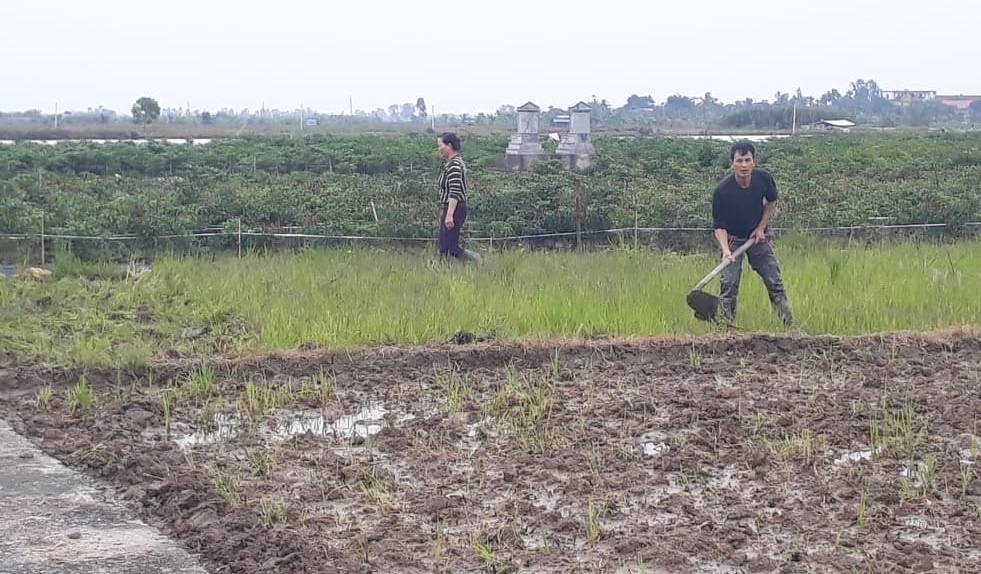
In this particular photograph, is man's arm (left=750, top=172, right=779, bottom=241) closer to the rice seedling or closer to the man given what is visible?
the man

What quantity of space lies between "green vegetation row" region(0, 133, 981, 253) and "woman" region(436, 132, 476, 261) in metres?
1.82

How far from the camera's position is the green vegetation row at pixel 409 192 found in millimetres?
12086

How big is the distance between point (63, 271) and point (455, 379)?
4.57 meters

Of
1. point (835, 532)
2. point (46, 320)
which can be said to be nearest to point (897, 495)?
point (835, 532)

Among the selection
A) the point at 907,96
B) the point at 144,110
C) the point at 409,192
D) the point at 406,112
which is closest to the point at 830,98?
the point at 907,96

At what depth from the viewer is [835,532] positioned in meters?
4.24

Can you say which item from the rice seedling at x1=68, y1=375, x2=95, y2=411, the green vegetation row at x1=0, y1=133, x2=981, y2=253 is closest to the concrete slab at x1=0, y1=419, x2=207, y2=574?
the rice seedling at x1=68, y1=375, x2=95, y2=411

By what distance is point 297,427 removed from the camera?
5.82 m

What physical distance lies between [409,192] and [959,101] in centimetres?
8917

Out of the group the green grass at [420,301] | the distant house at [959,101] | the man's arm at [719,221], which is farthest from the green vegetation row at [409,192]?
the distant house at [959,101]

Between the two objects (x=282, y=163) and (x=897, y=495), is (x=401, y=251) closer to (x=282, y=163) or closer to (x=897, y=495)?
(x=897, y=495)

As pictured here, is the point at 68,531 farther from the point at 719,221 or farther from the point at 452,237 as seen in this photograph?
the point at 452,237

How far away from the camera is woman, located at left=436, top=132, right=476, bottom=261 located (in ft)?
31.4

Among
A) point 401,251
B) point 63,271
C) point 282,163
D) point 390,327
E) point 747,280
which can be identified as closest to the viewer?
point 390,327
